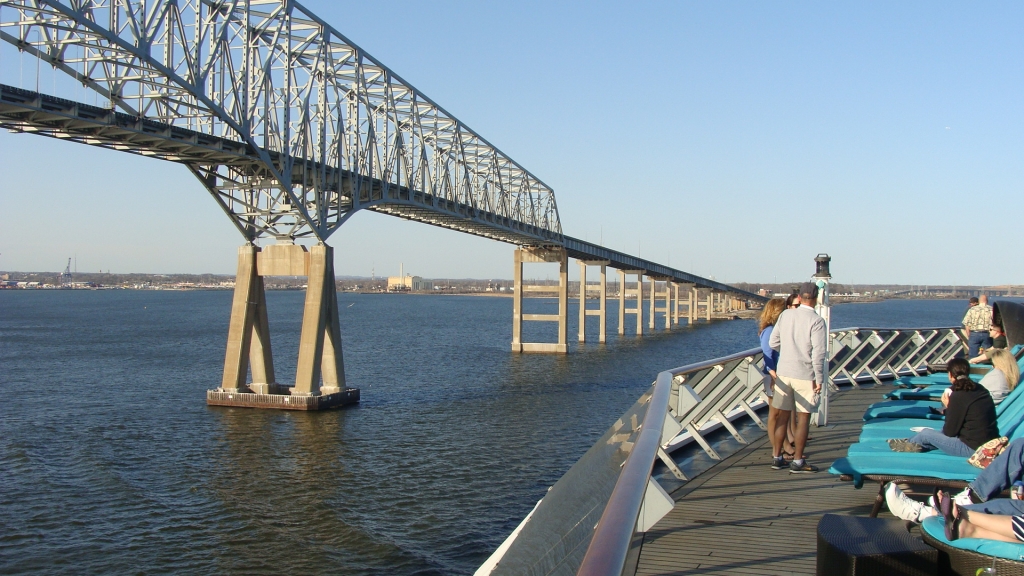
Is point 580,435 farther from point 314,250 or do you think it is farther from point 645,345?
point 645,345

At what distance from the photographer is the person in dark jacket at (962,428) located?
24.3ft

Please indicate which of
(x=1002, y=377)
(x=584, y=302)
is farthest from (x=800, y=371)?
(x=584, y=302)

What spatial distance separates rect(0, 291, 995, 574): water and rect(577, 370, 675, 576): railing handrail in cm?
1048

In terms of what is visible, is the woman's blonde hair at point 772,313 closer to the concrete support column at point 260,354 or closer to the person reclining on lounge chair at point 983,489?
the person reclining on lounge chair at point 983,489

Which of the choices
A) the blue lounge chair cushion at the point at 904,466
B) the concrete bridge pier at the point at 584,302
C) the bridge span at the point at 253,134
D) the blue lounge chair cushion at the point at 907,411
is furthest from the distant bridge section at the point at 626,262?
the blue lounge chair cushion at the point at 904,466

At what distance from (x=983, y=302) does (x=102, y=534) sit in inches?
693

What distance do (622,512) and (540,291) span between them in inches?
2449

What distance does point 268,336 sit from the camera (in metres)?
30.8

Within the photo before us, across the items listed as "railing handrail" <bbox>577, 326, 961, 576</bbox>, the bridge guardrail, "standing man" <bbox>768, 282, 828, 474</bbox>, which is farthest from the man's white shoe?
"standing man" <bbox>768, 282, 828, 474</bbox>

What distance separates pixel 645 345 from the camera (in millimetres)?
66812

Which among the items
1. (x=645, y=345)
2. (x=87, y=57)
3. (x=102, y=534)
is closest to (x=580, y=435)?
(x=102, y=534)

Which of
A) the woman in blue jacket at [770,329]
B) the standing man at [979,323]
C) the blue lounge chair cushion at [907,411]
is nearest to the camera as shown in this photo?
the blue lounge chair cushion at [907,411]

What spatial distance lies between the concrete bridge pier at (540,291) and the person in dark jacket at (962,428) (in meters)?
48.7

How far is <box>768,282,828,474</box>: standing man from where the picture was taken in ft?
28.5
